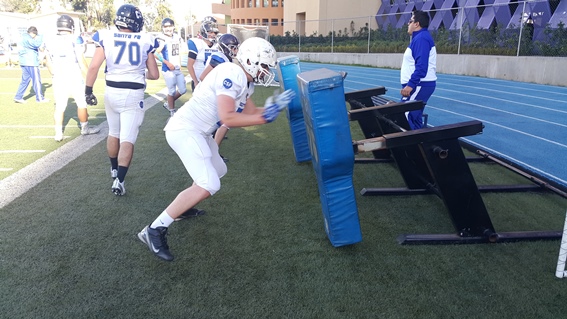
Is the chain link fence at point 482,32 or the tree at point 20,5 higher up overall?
the tree at point 20,5

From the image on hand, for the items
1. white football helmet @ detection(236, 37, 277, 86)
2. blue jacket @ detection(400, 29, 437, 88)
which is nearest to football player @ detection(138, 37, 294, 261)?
white football helmet @ detection(236, 37, 277, 86)

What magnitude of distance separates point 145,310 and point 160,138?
5573 mm

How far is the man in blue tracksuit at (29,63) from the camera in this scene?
1204cm

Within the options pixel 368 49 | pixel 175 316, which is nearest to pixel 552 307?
pixel 175 316

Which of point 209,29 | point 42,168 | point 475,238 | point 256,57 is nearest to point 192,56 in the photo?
point 209,29

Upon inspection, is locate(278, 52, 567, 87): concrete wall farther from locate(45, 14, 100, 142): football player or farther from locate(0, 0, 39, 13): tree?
locate(0, 0, 39, 13): tree

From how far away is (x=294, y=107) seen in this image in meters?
6.06

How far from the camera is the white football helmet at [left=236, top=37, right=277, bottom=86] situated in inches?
136

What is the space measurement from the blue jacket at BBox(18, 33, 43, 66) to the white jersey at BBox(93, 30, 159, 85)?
28.7 feet

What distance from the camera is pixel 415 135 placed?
11.9ft

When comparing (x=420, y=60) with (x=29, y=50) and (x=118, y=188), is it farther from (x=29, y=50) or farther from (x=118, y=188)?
(x=29, y=50)

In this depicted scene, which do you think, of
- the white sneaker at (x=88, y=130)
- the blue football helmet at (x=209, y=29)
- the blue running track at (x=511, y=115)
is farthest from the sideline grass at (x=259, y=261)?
the blue football helmet at (x=209, y=29)

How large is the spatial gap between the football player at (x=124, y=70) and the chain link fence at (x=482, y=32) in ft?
51.3

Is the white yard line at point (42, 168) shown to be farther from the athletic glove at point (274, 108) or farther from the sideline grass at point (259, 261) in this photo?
the athletic glove at point (274, 108)
